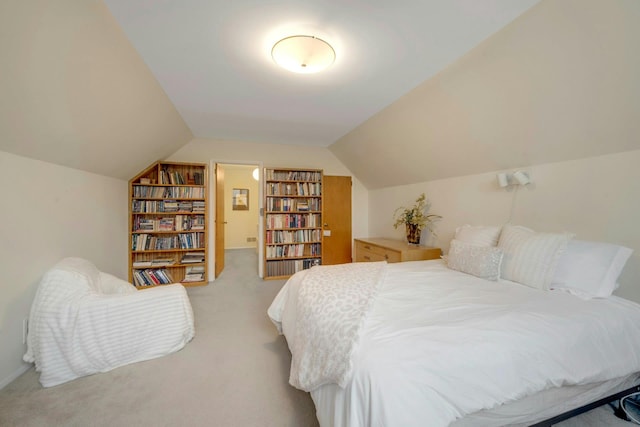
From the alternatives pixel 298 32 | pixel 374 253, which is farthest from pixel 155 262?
pixel 298 32

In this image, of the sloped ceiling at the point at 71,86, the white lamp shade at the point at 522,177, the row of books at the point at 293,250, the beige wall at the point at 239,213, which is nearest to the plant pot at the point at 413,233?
the white lamp shade at the point at 522,177

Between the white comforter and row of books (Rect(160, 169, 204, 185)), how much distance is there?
11.3 ft

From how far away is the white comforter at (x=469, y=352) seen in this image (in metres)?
0.87

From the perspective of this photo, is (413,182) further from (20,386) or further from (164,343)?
(20,386)

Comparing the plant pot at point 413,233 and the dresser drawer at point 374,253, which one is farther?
the plant pot at point 413,233

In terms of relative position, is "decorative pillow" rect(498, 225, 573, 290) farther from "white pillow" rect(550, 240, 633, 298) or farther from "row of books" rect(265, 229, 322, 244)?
"row of books" rect(265, 229, 322, 244)

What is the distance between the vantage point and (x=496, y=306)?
1354 millimetres

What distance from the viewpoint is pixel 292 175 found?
431 cm

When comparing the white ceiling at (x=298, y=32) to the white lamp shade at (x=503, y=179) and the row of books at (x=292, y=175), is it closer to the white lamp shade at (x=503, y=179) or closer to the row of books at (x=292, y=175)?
the white lamp shade at (x=503, y=179)

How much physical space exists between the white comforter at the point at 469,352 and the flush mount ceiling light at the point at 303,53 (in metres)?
1.66

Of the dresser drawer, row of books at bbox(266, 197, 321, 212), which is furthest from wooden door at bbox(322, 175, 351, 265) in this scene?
the dresser drawer

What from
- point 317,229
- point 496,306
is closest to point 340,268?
point 496,306

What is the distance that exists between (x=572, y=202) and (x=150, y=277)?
4818mm

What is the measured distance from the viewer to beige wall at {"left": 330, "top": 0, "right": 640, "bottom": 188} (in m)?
1.34
